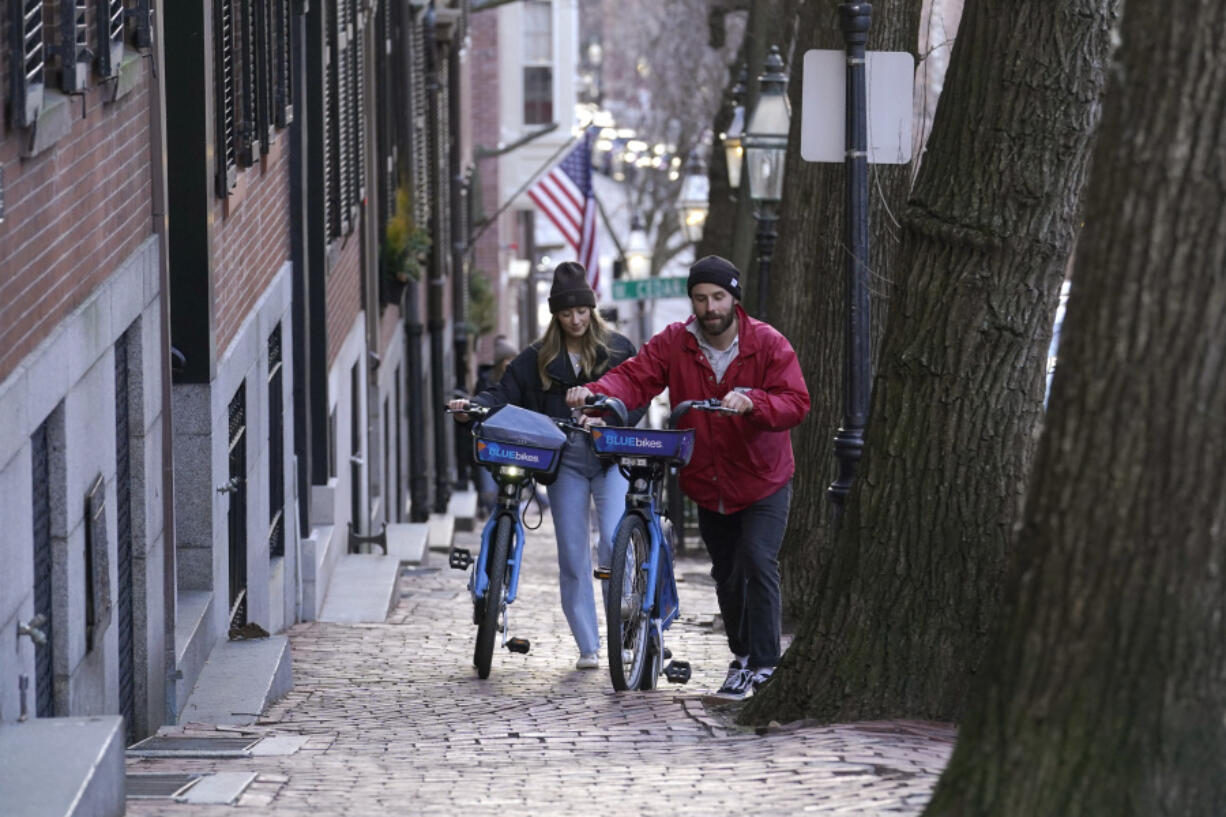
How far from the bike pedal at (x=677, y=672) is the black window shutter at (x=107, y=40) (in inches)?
133

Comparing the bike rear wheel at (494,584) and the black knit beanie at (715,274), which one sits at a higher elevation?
the black knit beanie at (715,274)

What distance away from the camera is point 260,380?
1221 cm

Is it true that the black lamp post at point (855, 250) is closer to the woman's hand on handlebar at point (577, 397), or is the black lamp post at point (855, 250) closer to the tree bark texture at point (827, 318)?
the woman's hand on handlebar at point (577, 397)

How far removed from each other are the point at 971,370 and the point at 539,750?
1955mm

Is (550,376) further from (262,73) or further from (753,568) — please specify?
(262,73)

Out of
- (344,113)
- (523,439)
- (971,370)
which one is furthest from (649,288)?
(971,370)

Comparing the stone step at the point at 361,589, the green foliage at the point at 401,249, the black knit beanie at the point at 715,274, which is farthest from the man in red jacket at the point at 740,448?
the green foliage at the point at 401,249

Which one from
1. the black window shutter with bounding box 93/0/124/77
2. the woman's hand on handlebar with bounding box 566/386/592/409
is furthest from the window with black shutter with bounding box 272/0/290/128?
the black window shutter with bounding box 93/0/124/77

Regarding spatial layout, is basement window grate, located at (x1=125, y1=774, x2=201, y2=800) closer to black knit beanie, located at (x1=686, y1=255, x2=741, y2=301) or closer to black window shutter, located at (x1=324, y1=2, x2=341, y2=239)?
black knit beanie, located at (x1=686, y1=255, x2=741, y2=301)

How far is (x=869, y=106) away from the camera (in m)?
9.75

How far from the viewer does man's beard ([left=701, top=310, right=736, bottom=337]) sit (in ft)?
29.0

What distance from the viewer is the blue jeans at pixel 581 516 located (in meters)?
9.95

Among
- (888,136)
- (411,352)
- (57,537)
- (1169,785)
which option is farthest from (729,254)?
(1169,785)

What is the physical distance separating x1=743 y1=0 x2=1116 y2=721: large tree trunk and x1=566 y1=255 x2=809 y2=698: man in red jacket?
1.29 meters
